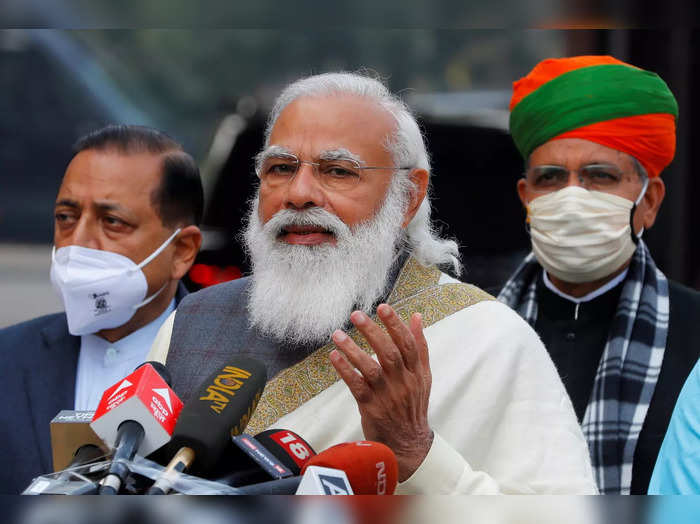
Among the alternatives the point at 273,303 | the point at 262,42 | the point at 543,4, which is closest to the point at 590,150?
the point at 273,303

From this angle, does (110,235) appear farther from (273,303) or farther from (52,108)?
(52,108)

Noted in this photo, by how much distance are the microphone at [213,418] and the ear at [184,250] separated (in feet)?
5.44

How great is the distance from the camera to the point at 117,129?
3170 mm

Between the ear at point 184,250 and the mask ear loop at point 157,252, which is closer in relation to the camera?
the mask ear loop at point 157,252

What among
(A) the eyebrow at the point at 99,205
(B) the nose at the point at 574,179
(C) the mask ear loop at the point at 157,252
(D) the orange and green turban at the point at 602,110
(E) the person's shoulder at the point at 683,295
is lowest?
(E) the person's shoulder at the point at 683,295

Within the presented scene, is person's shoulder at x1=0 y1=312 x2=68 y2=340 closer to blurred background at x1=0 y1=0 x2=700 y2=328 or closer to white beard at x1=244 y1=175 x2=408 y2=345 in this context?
blurred background at x1=0 y1=0 x2=700 y2=328

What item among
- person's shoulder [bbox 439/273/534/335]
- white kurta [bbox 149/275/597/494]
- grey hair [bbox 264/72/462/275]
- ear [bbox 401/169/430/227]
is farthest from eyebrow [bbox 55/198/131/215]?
person's shoulder [bbox 439/273/534/335]

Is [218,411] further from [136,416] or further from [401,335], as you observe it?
[401,335]

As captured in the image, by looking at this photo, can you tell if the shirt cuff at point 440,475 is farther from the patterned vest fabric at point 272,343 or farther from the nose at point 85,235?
the nose at point 85,235

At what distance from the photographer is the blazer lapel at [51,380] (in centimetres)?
277

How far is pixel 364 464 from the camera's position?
1.25 meters

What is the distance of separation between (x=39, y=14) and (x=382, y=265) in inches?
→ 72.1

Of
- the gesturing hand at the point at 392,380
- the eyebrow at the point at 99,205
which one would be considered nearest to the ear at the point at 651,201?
the gesturing hand at the point at 392,380

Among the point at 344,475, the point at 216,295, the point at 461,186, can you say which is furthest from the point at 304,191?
the point at 461,186
